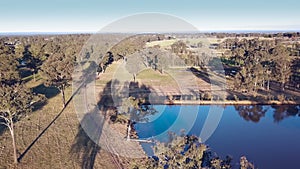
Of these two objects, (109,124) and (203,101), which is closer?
(109,124)

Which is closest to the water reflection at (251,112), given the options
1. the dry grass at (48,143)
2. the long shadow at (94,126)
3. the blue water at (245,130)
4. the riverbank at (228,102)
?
the blue water at (245,130)

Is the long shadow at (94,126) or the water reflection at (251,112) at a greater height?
the long shadow at (94,126)

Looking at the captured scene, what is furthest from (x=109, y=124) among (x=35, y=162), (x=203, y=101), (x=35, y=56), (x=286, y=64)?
(x=286, y=64)

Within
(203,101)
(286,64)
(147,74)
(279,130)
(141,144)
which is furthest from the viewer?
(147,74)

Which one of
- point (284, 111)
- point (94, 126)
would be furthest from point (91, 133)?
point (284, 111)

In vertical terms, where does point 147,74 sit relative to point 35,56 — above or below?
below

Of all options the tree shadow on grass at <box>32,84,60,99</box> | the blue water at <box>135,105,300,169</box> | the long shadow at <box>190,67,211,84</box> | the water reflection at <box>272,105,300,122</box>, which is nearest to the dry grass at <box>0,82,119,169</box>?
the blue water at <box>135,105,300,169</box>

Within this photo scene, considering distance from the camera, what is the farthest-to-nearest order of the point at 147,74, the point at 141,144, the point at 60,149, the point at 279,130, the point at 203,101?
1. the point at 147,74
2. the point at 203,101
3. the point at 279,130
4. the point at 141,144
5. the point at 60,149

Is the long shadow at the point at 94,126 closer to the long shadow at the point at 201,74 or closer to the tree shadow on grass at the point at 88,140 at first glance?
the tree shadow on grass at the point at 88,140

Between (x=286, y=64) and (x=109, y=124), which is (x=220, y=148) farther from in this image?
(x=286, y=64)
